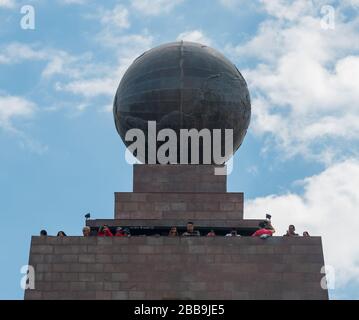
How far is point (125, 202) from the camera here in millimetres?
→ 29406

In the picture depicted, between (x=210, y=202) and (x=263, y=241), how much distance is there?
10.2 feet

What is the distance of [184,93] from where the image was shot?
3005cm

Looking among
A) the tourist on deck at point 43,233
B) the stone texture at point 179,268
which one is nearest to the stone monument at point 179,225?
the stone texture at point 179,268

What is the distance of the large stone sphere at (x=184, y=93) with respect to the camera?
30000 millimetres

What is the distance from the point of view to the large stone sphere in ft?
98.4

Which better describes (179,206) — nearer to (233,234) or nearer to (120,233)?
(233,234)

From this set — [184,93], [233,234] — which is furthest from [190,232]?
[184,93]

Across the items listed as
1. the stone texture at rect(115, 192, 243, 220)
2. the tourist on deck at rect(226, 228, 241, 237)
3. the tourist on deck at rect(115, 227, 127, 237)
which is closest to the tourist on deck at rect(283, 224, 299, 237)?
the tourist on deck at rect(226, 228, 241, 237)

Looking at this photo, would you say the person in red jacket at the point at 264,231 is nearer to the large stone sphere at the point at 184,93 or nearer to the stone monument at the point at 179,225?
the stone monument at the point at 179,225

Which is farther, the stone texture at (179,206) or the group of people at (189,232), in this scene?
the stone texture at (179,206)

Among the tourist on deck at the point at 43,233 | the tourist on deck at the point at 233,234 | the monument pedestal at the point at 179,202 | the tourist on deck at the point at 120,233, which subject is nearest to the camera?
the tourist on deck at the point at 43,233

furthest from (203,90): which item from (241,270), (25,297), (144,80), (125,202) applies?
(25,297)

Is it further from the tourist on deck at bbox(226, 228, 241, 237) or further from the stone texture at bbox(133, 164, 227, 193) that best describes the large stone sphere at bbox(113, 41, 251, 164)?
the tourist on deck at bbox(226, 228, 241, 237)
